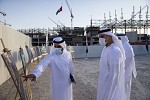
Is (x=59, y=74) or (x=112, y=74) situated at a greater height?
(x=112, y=74)

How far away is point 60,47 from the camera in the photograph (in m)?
6.71

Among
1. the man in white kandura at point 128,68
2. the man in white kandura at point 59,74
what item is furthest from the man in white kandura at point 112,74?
the man in white kandura at point 128,68

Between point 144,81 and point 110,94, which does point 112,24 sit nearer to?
point 144,81

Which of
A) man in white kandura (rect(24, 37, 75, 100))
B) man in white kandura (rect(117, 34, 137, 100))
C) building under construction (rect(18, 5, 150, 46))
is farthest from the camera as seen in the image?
building under construction (rect(18, 5, 150, 46))

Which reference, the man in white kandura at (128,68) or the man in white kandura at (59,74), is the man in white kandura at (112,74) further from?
the man in white kandura at (128,68)

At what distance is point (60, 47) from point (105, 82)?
76.8 inches

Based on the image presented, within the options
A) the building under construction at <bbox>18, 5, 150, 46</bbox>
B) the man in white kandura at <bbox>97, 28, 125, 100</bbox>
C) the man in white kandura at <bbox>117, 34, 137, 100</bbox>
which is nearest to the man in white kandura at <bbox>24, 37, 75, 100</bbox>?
the man in white kandura at <bbox>97, 28, 125, 100</bbox>

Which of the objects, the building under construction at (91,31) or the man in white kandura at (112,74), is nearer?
the man in white kandura at (112,74)

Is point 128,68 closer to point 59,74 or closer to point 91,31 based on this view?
point 59,74

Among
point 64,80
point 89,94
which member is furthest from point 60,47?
point 89,94

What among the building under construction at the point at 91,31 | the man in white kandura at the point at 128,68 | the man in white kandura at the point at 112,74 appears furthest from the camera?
the building under construction at the point at 91,31

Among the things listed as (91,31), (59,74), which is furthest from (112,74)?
(91,31)

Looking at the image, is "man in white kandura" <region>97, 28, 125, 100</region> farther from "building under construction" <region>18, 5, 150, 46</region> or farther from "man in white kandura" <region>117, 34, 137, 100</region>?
"building under construction" <region>18, 5, 150, 46</region>

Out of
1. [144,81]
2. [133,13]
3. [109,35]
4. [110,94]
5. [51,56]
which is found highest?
[133,13]
